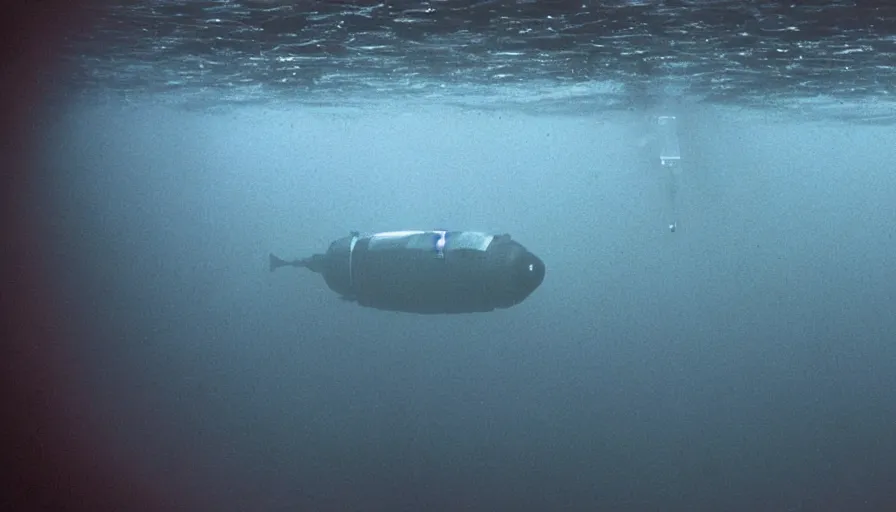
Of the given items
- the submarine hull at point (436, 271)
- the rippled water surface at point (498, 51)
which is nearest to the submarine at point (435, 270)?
the submarine hull at point (436, 271)

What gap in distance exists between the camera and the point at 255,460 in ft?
63.0

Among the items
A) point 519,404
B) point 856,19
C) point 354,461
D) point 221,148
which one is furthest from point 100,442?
point 221,148

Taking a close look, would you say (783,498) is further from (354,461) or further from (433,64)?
(433,64)

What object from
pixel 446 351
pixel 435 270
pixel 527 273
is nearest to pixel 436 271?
pixel 435 270

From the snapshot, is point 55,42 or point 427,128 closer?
point 55,42

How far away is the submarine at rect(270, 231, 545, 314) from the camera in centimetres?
1100

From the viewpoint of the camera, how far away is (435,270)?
11375 millimetres

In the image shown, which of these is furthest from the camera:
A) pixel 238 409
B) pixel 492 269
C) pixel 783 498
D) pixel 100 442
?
pixel 238 409

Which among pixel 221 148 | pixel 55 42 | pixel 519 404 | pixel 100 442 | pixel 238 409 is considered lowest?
pixel 519 404

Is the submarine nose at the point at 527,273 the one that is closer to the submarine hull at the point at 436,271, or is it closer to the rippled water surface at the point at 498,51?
the submarine hull at the point at 436,271

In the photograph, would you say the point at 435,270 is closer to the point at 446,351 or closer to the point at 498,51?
the point at 498,51

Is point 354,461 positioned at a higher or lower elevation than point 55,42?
lower

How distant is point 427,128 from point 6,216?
57.1 feet

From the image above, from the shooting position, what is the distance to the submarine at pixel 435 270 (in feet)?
36.1
